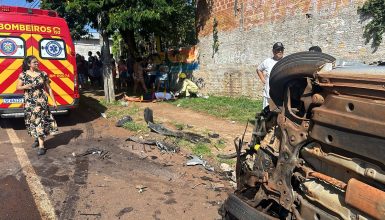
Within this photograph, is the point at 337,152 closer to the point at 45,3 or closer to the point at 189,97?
the point at 189,97

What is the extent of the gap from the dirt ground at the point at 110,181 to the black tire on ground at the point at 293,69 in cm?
172

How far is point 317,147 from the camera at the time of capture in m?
2.71

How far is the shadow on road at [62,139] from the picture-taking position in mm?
7048

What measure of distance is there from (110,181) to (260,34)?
7.50 meters

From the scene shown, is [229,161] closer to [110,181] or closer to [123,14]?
[110,181]

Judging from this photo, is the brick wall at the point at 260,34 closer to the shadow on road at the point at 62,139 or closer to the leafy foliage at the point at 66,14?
the leafy foliage at the point at 66,14

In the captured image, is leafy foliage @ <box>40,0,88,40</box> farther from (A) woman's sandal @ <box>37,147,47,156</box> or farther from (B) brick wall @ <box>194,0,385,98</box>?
(A) woman's sandal @ <box>37,147,47,156</box>

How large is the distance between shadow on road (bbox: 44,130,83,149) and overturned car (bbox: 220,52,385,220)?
4.57 m

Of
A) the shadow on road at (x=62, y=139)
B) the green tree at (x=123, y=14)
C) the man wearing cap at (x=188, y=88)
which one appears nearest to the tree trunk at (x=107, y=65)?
the green tree at (x=123, y=14)

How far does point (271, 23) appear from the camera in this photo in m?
10.7

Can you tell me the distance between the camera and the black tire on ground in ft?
9.39

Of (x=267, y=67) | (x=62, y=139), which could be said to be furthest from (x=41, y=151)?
(x=267, y=67)

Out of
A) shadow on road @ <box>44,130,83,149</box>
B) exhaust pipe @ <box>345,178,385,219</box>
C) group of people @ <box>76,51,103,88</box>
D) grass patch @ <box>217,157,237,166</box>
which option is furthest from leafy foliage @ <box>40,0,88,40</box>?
exhaust pipe @ <box>345,178,385,219</box>

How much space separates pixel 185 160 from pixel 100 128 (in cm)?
327
